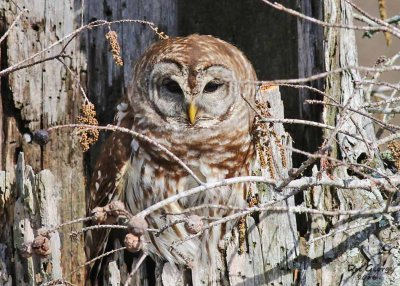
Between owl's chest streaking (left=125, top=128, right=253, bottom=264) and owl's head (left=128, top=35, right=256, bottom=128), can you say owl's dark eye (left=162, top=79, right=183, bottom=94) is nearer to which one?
owl's head (left=128, top=35, right=256, bottom=128)

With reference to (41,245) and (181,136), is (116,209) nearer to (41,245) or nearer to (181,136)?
(41,245)

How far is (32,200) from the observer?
13.7ft

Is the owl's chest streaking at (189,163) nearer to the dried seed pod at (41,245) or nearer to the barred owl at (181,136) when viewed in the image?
the barred owl at (181,136)

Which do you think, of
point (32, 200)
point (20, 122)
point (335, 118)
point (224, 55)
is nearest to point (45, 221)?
point (32, 200)

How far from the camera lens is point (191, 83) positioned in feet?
14.3

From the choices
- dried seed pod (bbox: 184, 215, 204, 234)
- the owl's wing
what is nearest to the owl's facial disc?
the owl's wing

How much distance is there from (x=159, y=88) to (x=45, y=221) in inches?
36.3

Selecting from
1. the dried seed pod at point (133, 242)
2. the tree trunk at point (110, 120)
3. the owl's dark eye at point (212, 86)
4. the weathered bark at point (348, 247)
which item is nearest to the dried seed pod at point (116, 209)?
the dried seed pod at point (133, 242)

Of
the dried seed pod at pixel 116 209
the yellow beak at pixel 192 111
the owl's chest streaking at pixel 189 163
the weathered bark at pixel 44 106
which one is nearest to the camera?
the dried seed pod at pixel 116 209

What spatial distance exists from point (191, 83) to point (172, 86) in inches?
5.8

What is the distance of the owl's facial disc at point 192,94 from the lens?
4.36 metres

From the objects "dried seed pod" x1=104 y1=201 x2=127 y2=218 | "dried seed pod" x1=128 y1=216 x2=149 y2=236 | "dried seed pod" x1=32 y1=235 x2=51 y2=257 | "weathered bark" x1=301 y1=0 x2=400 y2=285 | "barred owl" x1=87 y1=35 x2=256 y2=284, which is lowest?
"weathered bark" x1=301 y1=0 x2=400 y2=285

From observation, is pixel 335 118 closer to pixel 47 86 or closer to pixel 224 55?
pixel 224 55

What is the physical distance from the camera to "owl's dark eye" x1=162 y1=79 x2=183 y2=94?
4.42m
